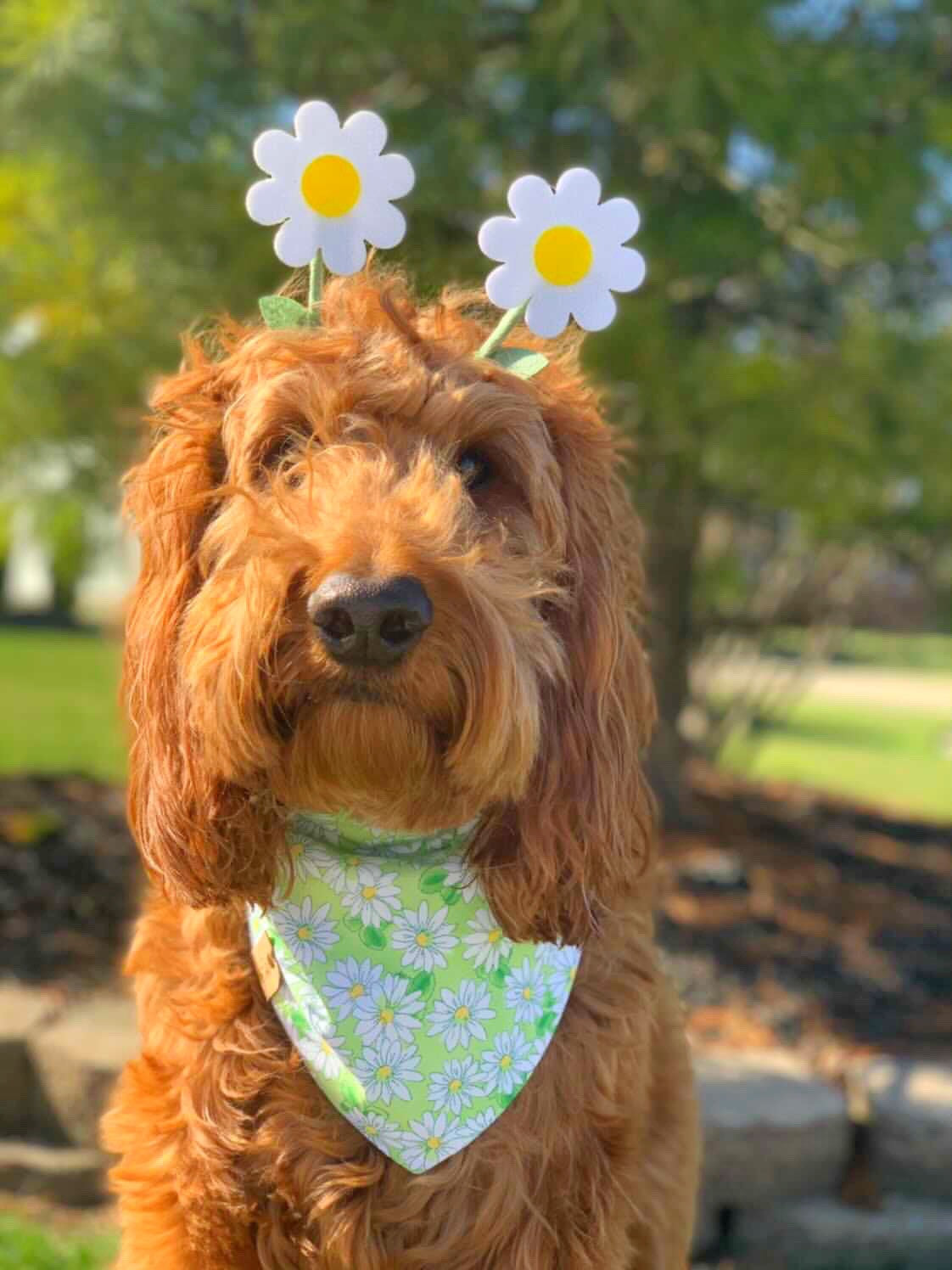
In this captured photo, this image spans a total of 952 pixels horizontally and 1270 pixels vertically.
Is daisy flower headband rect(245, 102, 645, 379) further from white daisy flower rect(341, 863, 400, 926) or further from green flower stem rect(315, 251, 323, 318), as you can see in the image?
white daisy flower rect(341, 863, 400, 926)

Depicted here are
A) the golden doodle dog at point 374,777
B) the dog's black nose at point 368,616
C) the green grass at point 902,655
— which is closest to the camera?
the dog's black nose at point 368,616

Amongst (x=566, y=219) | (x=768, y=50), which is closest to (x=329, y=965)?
(x=566, y=219)

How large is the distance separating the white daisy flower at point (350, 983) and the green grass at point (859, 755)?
6.35 m

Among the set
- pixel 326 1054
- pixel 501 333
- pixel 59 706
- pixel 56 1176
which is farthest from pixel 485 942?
pixel 59 706

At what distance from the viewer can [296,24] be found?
4.09 metres

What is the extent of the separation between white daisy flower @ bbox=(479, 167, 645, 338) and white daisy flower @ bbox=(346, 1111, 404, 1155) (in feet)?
4.34

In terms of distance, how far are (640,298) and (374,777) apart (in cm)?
296

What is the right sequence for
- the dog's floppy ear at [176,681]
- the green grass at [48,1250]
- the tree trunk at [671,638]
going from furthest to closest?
the tree trunk at [671,638]
the green grass at [48,1250]
the dog's floppy ear at [176,681]

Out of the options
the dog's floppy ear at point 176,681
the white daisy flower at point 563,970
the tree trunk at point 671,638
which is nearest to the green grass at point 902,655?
the tree trunk at point 671,638

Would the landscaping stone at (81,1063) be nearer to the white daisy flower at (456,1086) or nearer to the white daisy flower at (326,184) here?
the white daisy flower at (456,1086)

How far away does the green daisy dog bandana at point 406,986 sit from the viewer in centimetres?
235

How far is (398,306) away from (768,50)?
77.7 inches

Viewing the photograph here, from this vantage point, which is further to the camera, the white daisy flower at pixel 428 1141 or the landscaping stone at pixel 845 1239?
the landscaping stone at pixel 845 1239

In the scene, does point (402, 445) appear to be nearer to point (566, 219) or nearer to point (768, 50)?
point (566, 219)
